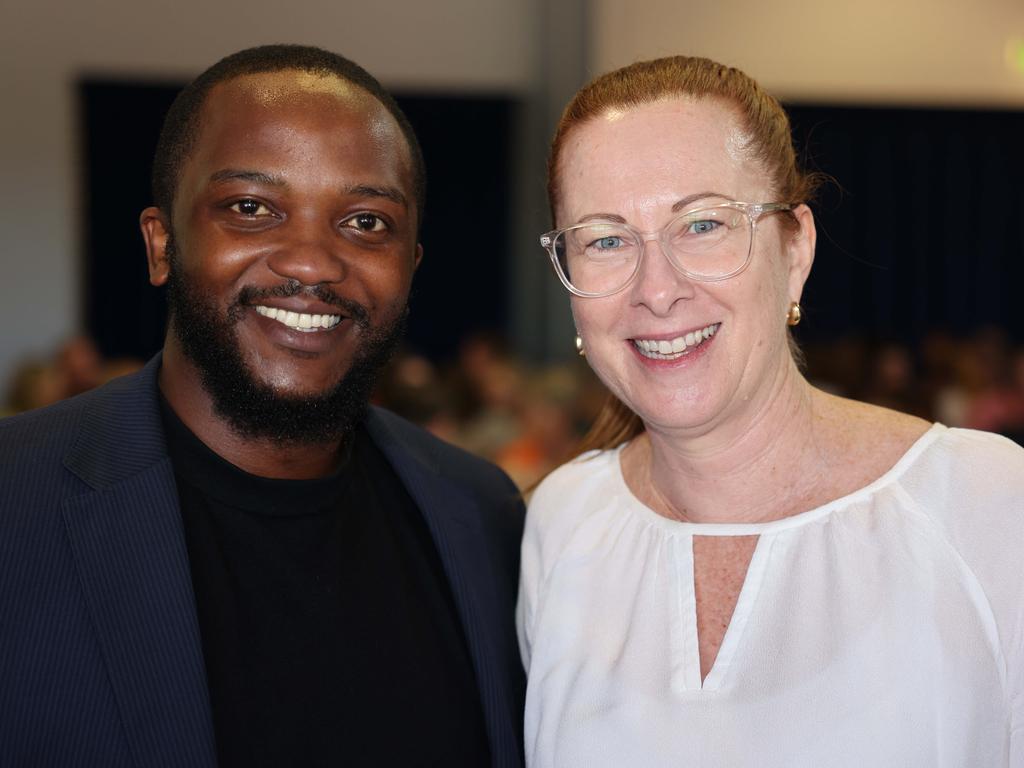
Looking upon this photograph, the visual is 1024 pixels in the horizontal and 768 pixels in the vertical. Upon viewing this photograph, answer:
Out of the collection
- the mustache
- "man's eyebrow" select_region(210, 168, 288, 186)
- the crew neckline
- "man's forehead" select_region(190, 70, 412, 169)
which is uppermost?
"man's forehead" select_region(190, 70, 412, 169)

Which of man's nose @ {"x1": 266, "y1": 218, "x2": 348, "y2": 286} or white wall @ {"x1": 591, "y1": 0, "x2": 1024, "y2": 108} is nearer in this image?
man's nose @ {"x1": 266, "y1": 218, "x2": 348, "y2": 286}

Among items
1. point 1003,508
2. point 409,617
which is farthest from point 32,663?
point 1003,508

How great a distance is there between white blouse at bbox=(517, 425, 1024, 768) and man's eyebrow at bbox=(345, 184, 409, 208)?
0.74 m

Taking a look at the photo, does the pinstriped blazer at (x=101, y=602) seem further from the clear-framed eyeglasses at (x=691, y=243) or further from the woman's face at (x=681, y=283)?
the clear-framed eyeglasses at (x=691, y=243)

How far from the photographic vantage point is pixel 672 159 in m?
1.84

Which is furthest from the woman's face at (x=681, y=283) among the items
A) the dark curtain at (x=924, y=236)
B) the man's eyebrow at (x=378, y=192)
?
the dark curtain at (x=924, y=236)

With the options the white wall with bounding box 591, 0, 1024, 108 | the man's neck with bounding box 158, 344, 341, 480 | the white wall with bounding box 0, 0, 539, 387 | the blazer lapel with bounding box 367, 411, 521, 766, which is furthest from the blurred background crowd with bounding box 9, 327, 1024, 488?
the man's neck with bounding box 158, 344, 341, 480

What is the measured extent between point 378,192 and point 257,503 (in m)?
0.57

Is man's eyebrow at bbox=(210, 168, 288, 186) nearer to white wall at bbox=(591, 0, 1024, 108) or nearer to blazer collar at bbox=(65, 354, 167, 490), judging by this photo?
blazer collar at bbox=(65, 354, 167, 490)

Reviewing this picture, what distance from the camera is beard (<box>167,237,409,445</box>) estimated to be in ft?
6.20

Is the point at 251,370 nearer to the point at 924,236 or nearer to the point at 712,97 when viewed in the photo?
the point at 712,97

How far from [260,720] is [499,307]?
27.6 feet

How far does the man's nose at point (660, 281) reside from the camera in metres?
1.84

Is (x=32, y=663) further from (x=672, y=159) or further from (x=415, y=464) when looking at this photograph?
(x=672, y=159)
